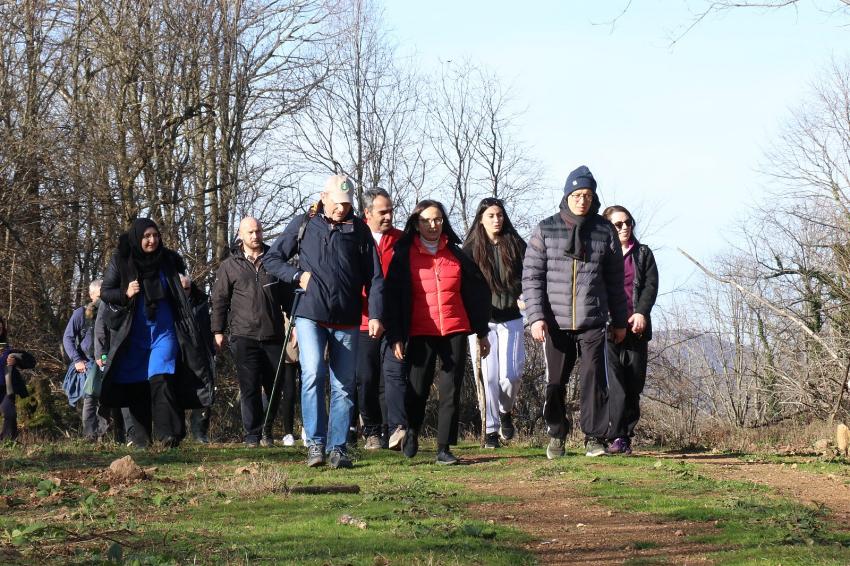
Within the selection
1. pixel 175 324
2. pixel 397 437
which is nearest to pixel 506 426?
pixel 397 437

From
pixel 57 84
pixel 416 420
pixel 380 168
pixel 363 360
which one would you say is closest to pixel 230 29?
pixel 57 84

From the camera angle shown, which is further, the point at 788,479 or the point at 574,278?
the point at 574,278

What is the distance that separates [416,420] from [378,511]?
320 centimetres

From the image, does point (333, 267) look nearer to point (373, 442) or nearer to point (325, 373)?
point (325, 373)

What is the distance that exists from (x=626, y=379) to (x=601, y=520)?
4430mm

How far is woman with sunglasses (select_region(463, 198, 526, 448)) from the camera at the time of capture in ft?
37.8

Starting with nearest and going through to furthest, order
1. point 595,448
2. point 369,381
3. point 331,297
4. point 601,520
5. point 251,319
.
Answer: point 601,520 → point 331,297 → point 595,448 → point 369,381 → point 251,319

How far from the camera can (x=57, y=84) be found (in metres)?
22.2

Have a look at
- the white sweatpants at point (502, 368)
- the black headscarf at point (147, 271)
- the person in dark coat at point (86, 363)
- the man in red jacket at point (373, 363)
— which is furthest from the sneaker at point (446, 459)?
the person in dark coat at point (86, 363)

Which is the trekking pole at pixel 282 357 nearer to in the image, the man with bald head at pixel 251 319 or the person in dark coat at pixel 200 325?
the man with bald head at pixel 251 319

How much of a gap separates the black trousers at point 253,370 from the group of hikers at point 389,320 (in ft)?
0.05

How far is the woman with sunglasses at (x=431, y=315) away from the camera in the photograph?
969 cm

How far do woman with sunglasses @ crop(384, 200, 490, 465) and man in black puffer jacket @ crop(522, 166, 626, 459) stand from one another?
543 millimetres

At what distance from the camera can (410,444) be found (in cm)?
999
